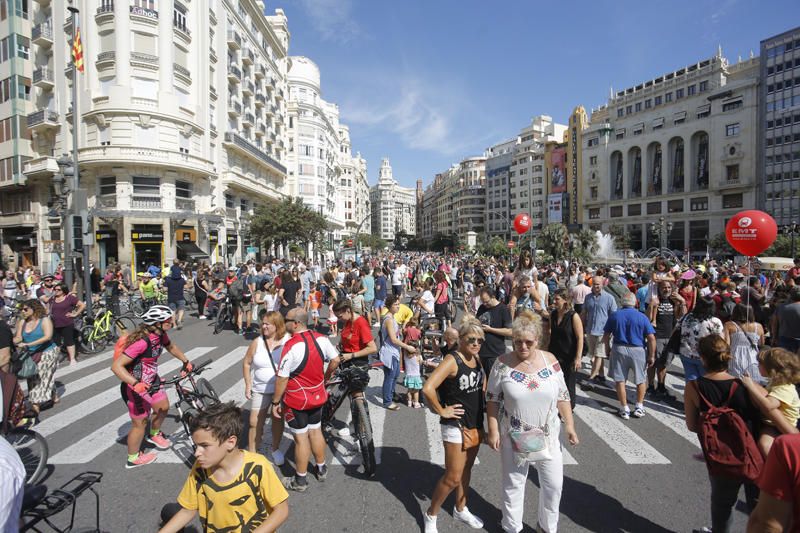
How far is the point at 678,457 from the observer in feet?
15.0

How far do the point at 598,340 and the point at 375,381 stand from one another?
405 cm

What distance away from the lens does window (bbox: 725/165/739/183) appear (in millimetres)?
55303

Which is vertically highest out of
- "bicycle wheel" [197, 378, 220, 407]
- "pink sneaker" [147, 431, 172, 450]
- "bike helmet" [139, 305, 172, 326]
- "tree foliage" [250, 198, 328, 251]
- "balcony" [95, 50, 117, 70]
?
"balcony" [95, 50, 117, 70]

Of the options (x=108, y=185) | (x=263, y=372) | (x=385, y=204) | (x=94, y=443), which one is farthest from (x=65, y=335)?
(x=385, y=204)

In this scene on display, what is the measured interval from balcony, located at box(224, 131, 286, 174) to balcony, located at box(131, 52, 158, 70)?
7.37 metres

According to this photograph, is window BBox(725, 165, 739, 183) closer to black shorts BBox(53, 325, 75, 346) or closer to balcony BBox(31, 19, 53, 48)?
black shorts BBox(53, 325, 75, 346)

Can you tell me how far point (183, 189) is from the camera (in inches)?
1083

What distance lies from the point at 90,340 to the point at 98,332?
0.26m

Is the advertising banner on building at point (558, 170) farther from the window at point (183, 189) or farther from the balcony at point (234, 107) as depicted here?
the window at point (183, 189)

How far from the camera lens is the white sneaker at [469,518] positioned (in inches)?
132

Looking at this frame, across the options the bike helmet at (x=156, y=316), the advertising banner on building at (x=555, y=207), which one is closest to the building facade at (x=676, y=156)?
the advertising banner on building at (x=555, y=207)

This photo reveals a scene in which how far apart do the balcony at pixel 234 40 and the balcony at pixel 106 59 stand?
1020cm

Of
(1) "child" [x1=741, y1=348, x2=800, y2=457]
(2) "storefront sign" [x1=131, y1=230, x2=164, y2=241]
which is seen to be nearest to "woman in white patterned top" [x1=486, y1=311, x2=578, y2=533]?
(1) "child" [x1=741, y1=348, x2=800, y2=457]

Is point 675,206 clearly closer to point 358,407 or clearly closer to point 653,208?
point 653,208
